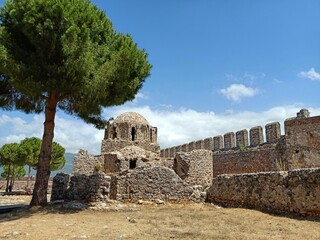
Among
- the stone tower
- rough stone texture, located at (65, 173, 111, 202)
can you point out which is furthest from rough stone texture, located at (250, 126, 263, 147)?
rough stone texture, located at (65, 173, 111, 202)

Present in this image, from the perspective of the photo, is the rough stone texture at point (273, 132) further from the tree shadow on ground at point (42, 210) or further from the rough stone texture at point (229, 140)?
the tree shadow on ground at point (42, 210)

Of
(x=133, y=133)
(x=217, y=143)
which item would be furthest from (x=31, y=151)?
(x=217, y=143)

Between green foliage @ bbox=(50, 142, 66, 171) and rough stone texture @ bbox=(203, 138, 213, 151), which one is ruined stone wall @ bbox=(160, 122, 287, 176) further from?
green foliage @ bbox=(50, 142, 66, 171)

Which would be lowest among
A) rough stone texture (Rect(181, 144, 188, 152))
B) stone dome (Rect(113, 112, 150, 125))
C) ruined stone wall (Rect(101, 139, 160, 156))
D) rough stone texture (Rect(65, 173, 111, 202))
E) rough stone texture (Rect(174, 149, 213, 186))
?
rough stone texture (Rect(65, 173, 111, 202))

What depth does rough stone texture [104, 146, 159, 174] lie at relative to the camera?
1952 cm

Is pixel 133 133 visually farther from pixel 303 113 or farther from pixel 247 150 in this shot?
pixel 303 113

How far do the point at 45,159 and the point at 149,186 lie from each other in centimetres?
467

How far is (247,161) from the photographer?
1956cm

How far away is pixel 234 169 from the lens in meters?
20.4

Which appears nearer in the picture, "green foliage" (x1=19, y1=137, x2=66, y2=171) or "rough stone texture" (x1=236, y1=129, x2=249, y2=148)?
"rough stone texture" (x1=236, y1=129, x2=249, y2=148)

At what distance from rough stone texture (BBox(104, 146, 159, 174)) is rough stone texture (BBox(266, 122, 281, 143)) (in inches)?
328

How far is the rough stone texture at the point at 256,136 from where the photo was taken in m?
21.6

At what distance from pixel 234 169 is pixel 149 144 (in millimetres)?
7589

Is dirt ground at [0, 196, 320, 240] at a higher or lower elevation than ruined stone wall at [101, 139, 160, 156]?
lower
